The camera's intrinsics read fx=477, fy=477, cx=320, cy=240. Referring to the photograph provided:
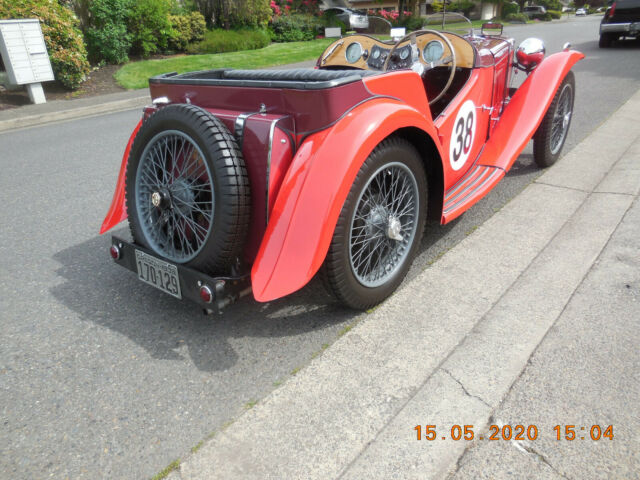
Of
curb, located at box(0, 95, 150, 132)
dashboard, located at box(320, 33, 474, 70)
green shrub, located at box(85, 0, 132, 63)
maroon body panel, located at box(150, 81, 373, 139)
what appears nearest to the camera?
maroon body panel, located at box(150, 81, 373, 139)

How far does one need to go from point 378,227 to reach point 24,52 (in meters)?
9.73

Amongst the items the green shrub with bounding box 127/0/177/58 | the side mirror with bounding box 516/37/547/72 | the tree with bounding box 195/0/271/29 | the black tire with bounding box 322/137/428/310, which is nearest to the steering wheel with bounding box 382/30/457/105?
the side mirror with bounding box 516/37/547/72

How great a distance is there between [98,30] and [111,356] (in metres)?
12.9

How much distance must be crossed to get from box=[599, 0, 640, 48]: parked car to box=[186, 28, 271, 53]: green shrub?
1093 centimetres

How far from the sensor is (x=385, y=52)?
3.97 m

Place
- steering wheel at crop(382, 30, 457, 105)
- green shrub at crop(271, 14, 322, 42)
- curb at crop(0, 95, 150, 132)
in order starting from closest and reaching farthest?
steering wheel at crop(382, 30, 457, 105)
curb at crop(0, 95, 150, 132)
green shrub at crop(271, 14, 322, 42)

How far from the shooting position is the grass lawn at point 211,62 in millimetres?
11930

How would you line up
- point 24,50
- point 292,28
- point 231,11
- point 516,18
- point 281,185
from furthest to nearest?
point 516,18, point 292,28, point 231,11, point 24,50, point 281,185

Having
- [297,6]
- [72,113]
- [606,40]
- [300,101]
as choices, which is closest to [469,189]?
[300,101]

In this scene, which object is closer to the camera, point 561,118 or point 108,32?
point 561,118

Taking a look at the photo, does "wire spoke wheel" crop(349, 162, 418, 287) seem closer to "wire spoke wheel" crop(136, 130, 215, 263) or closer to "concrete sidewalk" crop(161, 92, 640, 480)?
"concrete sidewalk" crop(161, 92, 640, 480)

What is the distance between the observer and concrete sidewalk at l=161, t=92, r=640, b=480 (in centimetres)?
171

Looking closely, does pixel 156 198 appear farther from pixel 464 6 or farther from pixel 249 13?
pixel 464 6

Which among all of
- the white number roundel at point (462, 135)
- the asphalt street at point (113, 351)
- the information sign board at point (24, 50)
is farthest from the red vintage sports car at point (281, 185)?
the information sign board at point (24, 50)
